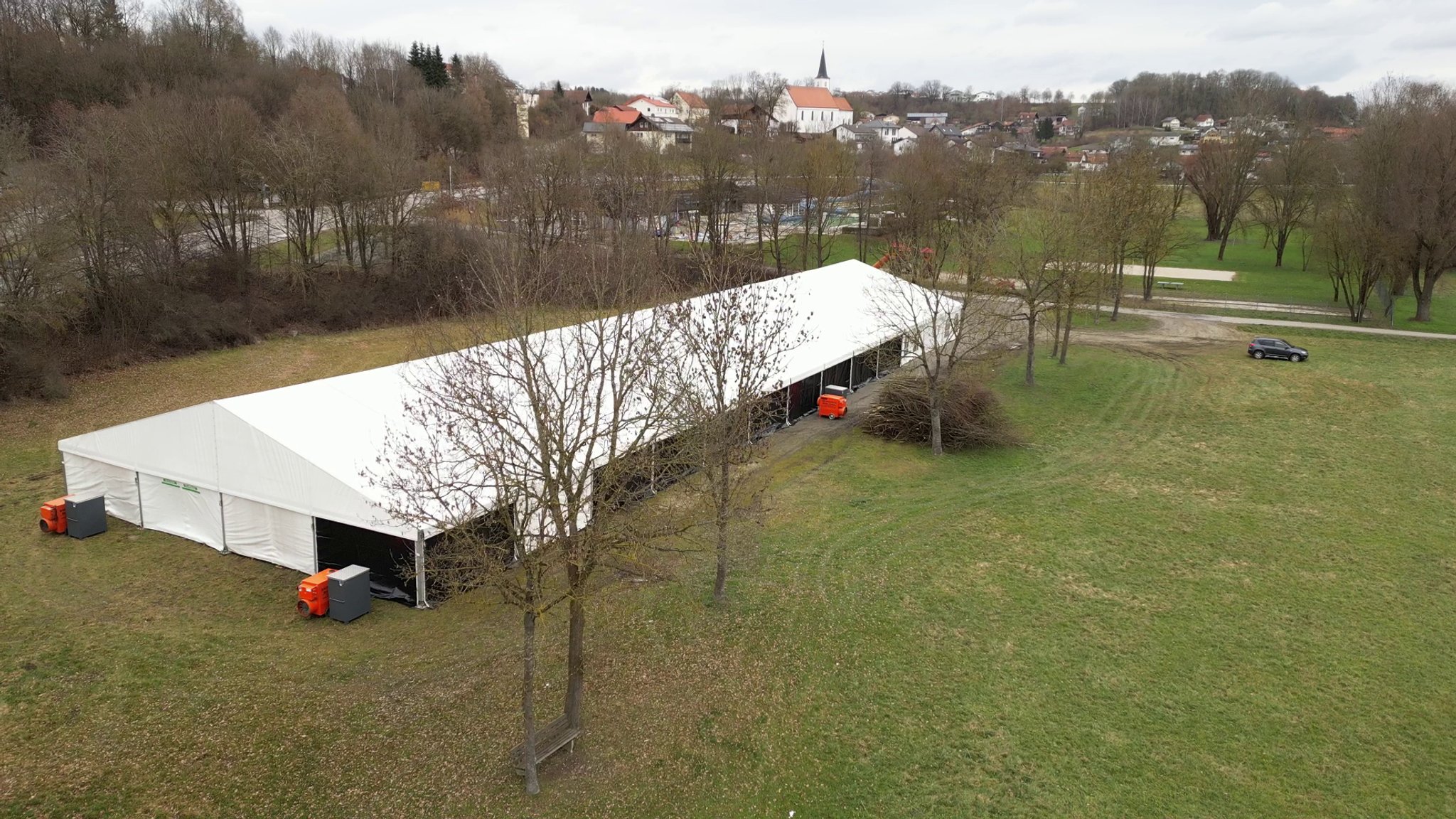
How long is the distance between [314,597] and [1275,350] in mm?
37294

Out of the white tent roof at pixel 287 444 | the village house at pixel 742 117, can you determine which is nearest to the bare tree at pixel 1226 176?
the village house at pixel 742 117

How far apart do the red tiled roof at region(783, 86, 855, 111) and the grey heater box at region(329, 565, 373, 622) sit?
142m

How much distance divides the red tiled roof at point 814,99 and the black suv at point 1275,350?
120m

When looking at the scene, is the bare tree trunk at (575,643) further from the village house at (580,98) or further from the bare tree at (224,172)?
the village house at (580,98)

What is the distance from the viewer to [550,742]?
1191cm

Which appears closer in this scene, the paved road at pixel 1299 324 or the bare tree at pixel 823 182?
the paved road at pixel 1299 324

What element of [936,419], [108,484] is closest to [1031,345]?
[936,419]

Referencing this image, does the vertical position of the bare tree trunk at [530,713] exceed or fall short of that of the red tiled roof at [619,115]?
it falls short

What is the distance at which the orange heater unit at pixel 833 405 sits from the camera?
90.0 ft

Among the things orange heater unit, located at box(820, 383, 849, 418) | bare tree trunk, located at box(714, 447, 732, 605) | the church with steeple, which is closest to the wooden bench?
bare tree trunk, located at box(714, 447, 732, 605)

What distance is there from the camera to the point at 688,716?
12953 millimetres

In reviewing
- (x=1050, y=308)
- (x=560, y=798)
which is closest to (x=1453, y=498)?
(x=1050, y=308)

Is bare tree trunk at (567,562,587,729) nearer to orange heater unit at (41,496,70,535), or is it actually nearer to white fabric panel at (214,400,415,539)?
white fabric panel at (214,400,415,539)

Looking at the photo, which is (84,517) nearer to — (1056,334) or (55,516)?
(55,516)
